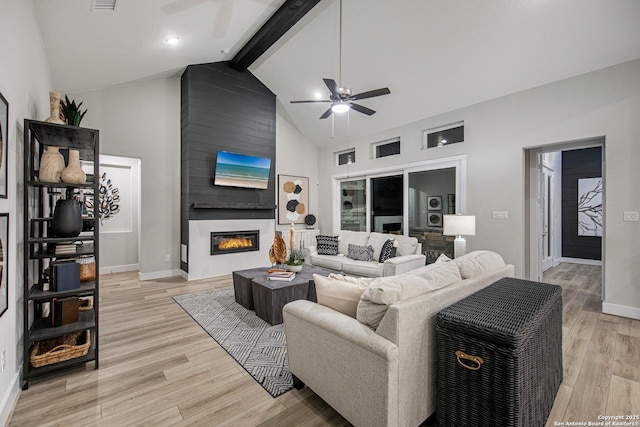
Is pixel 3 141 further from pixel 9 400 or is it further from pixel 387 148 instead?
pixel 387 148

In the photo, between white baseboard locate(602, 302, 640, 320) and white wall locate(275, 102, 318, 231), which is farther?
white wall locate(275, 102, 318, 231)

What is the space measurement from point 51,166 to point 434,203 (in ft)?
17.1

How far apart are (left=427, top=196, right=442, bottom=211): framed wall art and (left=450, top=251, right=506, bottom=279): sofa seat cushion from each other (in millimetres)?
2856

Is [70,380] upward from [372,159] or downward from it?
downward

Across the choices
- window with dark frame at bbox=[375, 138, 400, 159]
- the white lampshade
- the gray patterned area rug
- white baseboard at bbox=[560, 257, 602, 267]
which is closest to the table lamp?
the white lampshade

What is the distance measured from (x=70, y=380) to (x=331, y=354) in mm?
2094

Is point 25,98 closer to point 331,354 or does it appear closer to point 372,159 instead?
point 331,354

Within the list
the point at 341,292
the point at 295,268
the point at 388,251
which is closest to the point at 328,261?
the point at 388,251

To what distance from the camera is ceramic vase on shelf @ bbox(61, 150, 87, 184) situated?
2256 millimetres

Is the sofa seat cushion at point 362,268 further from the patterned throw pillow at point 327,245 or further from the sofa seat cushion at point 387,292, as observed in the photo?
the sofa seat cushion at point 387,292

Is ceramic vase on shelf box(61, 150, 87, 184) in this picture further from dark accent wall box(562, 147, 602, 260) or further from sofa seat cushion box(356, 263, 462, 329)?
dark accent wall box(562, 147, 602, 260)

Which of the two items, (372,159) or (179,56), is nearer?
(179,56)

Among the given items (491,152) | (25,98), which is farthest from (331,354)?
(491,152)

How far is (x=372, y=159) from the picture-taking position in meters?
6.35
